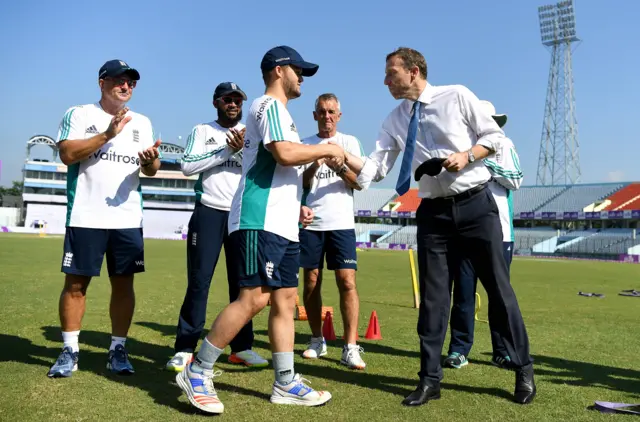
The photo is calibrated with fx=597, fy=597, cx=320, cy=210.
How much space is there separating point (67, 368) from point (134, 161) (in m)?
1.74

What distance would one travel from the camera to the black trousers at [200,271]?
17.2ft

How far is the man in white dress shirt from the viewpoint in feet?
14.3

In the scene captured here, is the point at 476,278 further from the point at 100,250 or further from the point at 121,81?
the point at 121,81

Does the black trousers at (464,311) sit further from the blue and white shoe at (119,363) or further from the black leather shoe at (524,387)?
the blue and white shoe at (119,363)

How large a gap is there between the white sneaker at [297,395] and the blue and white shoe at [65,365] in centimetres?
167

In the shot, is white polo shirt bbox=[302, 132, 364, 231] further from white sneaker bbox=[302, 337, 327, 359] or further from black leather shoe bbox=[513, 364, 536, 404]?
black leather shoe bbox=[513, 364, 536, 404]

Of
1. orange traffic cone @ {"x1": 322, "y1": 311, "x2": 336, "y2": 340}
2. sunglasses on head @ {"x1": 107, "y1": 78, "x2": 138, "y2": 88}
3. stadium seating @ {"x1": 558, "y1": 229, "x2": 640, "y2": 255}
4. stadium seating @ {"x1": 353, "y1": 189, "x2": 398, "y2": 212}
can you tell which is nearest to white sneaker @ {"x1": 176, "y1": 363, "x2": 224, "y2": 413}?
sunglasses on head @ {"x1": 107, "y1": 78, "x2": 138, "y2": 88}

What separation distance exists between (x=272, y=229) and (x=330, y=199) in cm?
191

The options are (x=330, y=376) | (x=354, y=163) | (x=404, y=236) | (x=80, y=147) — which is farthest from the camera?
(x=404, y=236)

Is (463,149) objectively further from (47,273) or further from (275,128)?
(47,273)

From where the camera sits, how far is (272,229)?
3982 mm

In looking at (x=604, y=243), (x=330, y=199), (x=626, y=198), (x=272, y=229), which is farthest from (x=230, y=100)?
(x=626, y=198)

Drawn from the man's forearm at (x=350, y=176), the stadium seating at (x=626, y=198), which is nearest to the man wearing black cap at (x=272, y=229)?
the man's forearm at (x=350, y=176)

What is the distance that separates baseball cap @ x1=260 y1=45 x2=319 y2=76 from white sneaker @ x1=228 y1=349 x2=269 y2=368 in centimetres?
253
